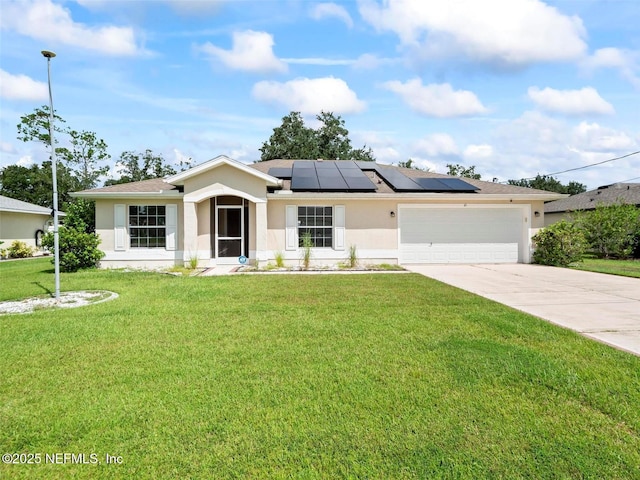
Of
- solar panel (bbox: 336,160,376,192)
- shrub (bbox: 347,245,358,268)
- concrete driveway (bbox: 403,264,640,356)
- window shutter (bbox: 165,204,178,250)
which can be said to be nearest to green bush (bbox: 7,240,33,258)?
window shutter (bbox: 165,204,178,250)

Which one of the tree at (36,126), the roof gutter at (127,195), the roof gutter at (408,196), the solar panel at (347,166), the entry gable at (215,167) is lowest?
the roof gutter at (408,196)

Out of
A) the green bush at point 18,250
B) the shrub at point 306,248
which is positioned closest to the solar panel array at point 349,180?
the shrub at point 306,248

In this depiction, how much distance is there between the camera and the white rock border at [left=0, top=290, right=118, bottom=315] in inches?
278

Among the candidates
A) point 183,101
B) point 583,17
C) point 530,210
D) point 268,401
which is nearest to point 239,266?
point 183,101

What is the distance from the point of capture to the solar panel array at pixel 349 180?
13914mm

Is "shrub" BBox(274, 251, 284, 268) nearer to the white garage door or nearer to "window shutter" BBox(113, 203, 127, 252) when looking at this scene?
the white garage door

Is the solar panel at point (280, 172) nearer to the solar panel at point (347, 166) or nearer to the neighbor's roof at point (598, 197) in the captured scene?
the solar panel at point (347, 166)

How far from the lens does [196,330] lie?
5.50 meters

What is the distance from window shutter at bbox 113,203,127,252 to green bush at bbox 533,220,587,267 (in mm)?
16136

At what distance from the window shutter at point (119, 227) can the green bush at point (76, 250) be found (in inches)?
27.4

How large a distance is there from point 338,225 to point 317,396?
10.8 meters

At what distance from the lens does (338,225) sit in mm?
13961

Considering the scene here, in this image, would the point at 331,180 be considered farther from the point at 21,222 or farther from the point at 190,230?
the point at 21,222

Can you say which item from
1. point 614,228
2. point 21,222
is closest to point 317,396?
point 614,228
